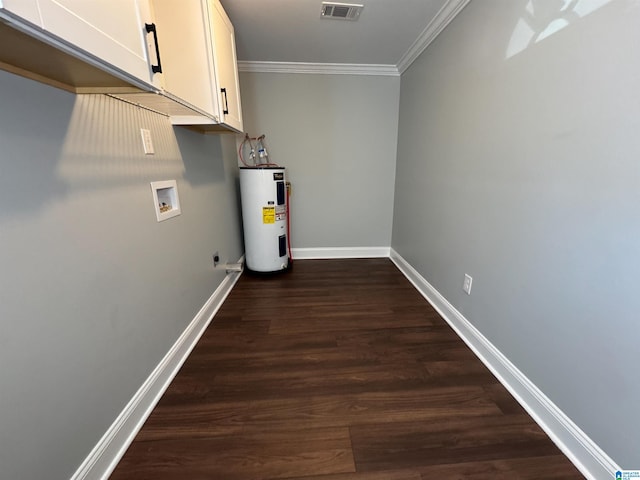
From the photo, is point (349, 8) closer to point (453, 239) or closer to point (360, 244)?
point (453, 239)

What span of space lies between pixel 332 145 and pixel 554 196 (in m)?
2.38

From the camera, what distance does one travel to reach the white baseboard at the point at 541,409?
1.02 metres

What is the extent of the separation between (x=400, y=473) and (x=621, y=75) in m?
1.70

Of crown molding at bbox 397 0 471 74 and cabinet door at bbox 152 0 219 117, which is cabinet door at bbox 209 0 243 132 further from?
crown molding at bbox 397 0 471 74

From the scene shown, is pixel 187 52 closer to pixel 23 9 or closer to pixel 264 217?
pixel 23 9

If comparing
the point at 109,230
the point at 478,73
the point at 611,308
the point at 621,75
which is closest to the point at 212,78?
the point at 109,230

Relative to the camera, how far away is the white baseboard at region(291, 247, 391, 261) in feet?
11.4

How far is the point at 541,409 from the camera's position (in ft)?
4.10

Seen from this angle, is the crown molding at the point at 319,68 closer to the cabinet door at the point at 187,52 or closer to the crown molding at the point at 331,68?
the crown molding at the point at 331,68

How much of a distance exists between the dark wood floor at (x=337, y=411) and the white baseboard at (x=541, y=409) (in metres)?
0.05

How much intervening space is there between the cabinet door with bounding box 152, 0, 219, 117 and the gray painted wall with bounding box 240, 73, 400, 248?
146 centimetres

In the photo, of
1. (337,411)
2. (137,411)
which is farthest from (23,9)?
(337,411)

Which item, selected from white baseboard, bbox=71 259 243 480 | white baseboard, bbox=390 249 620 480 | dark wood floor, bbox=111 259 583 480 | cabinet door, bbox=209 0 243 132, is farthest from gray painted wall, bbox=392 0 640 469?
white baseboard, bbox=71 259 243 480

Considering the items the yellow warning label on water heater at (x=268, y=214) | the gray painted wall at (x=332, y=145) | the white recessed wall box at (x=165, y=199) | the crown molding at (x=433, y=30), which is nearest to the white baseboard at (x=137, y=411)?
the white recessed wall box at (x=165, y=199)
